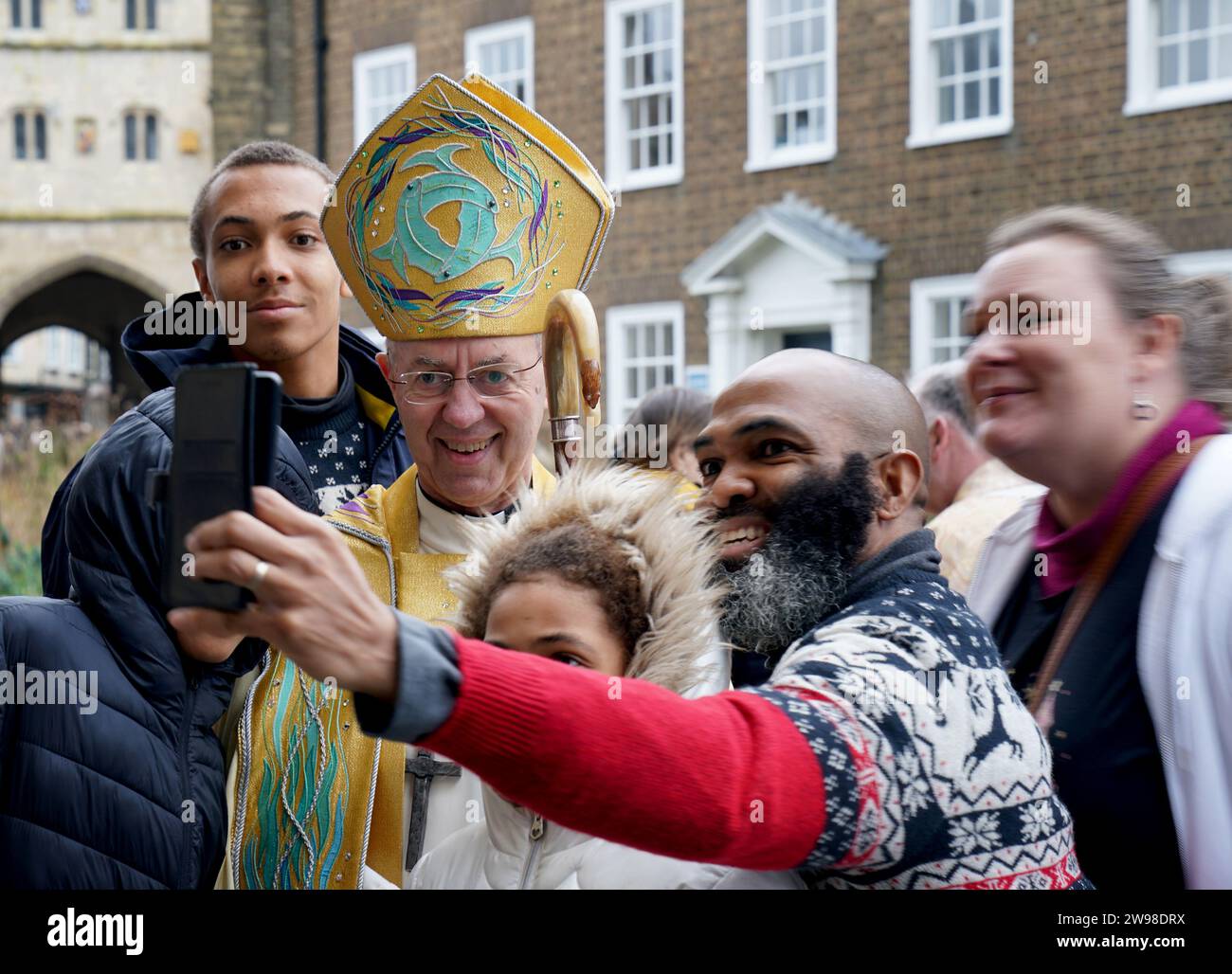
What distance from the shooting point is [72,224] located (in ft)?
77.9

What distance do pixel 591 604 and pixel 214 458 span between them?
24.9 inches

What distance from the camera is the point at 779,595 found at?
6.37 feet

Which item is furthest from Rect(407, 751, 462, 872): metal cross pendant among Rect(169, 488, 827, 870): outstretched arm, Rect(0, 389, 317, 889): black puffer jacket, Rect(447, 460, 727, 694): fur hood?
Rect(169, 488, 827, 870): outstretched arm

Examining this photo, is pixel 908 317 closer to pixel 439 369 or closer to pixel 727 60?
pixel 727 60

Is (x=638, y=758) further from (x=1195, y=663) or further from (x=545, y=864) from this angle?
(x=1195, y=663)

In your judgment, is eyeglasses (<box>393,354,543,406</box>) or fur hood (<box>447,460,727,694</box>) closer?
fur hood (<box>447,460,727,694</box>)

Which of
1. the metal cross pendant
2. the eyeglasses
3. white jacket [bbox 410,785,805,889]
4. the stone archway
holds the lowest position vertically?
the metal cross pendant

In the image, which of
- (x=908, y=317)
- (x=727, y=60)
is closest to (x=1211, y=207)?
(x=908, y=317)

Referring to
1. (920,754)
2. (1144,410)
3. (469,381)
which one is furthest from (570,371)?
(920,754)

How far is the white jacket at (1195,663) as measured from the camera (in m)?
2.05

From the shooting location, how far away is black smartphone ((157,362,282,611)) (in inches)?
52.0

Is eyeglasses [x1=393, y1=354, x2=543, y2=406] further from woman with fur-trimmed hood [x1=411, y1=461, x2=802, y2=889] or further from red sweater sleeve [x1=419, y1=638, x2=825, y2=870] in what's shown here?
red sweater sleeve [x1=419, y1=638, x2=825, y2=870]

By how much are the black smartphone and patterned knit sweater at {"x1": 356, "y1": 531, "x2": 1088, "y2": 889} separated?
18 cm
